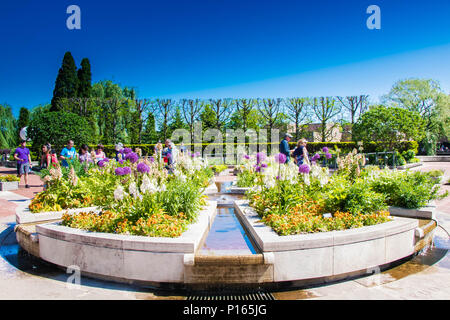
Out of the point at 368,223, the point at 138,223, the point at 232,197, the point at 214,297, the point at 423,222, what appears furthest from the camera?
the point at 232,197

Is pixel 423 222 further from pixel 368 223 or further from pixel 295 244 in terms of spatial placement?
pixel 295 244

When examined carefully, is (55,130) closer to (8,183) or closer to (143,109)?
(8,183)

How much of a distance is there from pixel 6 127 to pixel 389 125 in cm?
3334

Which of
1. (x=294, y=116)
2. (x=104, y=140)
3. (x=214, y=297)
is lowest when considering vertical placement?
(x=214, y=297)

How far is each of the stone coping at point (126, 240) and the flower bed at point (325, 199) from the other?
121 centimetres

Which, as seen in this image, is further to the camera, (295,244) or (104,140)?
(104,140)

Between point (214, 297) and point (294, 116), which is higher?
point (294, 116)

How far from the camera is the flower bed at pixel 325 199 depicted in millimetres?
4301

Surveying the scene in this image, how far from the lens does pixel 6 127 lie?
29969mm

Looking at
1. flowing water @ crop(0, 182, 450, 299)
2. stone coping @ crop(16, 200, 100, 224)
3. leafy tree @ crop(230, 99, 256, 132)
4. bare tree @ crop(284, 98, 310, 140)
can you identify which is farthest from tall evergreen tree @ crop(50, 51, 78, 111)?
flowing water @ crop(0, 182, 450, 299)

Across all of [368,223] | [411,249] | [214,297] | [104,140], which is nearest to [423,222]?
[411,249]

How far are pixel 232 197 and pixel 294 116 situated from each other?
26204 mm

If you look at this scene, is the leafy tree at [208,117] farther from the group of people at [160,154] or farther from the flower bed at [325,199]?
the flower bed at [325,199]

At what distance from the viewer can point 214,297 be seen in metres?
3.38
